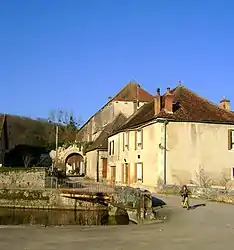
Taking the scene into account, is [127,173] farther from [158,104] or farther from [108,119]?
[108,119]

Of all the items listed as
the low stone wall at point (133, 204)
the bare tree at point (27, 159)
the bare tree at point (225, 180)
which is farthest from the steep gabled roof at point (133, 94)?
the low stone wall at point (133, 204)

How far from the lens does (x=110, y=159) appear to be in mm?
41594

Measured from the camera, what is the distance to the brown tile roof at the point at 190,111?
30422 millimetres

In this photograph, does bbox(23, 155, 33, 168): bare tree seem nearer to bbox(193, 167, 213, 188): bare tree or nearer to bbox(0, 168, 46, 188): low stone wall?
bbox(0, 168, 46, 188): low stone wall

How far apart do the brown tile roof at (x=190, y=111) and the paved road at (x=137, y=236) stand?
41.9 ft

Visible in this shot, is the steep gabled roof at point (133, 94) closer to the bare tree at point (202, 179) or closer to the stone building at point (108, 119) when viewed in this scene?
the stone building at point (108, 119)

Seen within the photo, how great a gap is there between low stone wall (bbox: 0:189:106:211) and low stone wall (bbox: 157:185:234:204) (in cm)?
454

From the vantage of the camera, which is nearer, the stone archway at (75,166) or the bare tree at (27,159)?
the bare tree at (27,159)

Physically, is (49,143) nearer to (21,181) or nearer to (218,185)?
(21,181)

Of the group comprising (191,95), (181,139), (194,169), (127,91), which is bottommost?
(194,169)

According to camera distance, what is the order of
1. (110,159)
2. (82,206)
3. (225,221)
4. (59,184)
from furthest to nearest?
(110,159) → (59,184) → (82,206) → (225,221)

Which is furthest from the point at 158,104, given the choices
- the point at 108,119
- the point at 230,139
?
the point at 108,119

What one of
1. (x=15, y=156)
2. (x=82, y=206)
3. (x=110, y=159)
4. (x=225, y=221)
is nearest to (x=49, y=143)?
(x=15, y=156)

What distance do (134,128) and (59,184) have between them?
7.51 m
